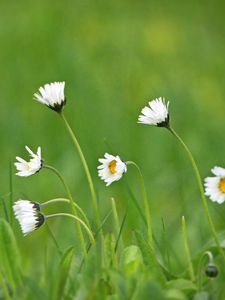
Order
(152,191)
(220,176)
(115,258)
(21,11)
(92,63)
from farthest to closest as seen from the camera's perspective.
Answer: (21,11) < (92,63) < (152,191) < (115,258) < (220,176)

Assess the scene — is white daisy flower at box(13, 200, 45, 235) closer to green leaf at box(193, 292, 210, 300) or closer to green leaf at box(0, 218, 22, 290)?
green leaf at box(0, 218, 22, 290)

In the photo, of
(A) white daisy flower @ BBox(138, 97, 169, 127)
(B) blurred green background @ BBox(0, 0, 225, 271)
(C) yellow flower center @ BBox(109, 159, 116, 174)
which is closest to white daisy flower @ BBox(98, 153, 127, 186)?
(C) yellow flower center @ BBox(109, 159, 116, 174)

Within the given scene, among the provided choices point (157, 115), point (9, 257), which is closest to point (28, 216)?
point (9, 257)

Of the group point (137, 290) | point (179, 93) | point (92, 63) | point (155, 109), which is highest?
point (92, 63)

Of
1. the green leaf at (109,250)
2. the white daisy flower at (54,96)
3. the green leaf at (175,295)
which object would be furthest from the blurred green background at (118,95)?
the green leaf at (175,295)

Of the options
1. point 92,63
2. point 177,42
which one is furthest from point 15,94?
point 177,42

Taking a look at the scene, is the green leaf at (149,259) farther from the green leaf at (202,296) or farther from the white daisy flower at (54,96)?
the white daisy flower at (54,96)

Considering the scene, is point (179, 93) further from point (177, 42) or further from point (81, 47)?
point (177, 42)
